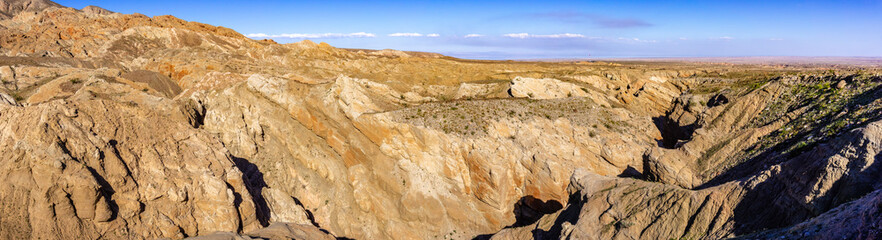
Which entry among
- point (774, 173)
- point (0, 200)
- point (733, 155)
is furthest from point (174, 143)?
point (733, 155)

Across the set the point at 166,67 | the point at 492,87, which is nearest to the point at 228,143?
the point at 492,87

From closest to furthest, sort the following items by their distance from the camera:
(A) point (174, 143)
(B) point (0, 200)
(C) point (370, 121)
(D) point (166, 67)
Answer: (B) point (0, 200), (A) point (174, 143), (C) point (370, 121), (D) point (166, 67)

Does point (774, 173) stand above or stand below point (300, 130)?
above

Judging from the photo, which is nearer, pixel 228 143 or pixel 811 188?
pixel 811 188

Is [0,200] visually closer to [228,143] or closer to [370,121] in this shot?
[228,143]

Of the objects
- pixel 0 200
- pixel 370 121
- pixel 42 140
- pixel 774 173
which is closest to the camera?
pixel 774 173

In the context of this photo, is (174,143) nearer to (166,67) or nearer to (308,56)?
(166,67)

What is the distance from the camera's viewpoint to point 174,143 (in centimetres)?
2348

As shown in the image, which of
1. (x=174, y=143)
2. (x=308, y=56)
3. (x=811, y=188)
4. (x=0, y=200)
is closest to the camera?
(x=811, y=188)

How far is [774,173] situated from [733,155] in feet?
24.3

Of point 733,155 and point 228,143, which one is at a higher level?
point 733,155

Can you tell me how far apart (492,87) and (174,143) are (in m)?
25.5

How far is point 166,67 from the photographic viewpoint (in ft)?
156

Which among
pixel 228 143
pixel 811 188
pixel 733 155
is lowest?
pixel 228 143
